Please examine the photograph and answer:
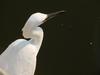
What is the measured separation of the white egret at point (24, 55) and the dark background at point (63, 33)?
49.5 inches

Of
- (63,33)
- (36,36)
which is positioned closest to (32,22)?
(36,36)

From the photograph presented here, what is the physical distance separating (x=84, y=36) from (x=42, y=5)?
41cm

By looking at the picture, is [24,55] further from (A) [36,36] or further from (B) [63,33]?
(B) [63,33]

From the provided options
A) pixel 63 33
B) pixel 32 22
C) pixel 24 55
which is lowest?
pixel 63 33

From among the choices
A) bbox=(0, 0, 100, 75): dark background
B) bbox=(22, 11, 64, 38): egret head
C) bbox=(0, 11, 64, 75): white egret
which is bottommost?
bbox=(0, 0, 100, 75): dark background

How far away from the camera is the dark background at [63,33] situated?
92.6 inches

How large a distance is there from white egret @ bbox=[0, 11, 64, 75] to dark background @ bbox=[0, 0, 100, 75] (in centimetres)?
126

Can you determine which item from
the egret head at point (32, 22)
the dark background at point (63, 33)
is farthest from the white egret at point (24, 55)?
the dark background at point (63, 33)

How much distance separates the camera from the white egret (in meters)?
1.00

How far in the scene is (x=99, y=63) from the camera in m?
2.48

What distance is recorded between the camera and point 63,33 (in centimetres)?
242

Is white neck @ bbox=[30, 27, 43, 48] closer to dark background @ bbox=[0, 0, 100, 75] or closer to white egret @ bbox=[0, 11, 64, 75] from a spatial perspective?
white egret @ bbox=[0, 11, 64, 75]

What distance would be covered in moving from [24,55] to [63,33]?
1.42m

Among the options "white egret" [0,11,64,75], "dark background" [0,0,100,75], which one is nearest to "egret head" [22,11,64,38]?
"white egret" [0,11,64,75]
